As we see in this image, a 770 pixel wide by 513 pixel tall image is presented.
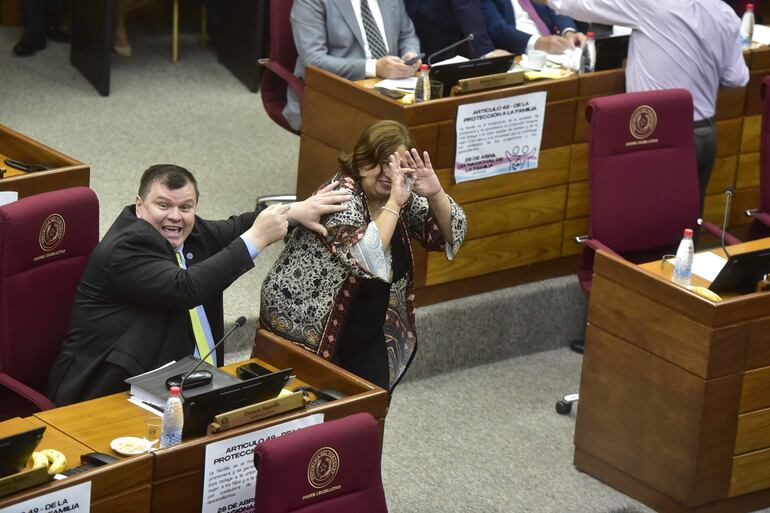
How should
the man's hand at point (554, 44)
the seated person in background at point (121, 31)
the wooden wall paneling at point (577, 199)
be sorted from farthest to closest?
the seated person in background at point (121, 31) < the man's hand at point (554, 44) < the wooden wall paneling at point (577, 199)

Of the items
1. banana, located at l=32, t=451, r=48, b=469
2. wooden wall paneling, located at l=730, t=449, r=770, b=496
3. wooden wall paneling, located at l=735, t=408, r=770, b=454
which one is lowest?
wooden wall paneling, located at l=730, t=449, r=770, b=496

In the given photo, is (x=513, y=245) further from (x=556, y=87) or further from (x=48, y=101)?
(x=48, y=101)

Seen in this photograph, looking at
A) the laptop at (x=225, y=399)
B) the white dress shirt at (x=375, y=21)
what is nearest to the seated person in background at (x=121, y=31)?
the white dress shirt at (x=375, y=21)

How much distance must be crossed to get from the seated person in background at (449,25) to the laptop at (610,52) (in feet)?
1.36

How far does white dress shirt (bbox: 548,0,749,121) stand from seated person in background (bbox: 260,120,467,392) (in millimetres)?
1568

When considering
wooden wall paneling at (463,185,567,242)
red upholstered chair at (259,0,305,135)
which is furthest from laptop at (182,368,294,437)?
red upholstered chair at (259,0,305,135)

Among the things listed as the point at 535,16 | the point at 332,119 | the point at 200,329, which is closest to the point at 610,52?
the point at 535,16

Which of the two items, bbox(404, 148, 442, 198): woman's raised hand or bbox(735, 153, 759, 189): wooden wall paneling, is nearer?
bbox(404, 148, 442, 198): woman's raised hand

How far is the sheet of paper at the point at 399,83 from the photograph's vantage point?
4805 mm

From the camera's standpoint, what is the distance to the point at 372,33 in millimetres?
5156

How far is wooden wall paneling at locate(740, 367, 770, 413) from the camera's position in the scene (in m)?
3.93

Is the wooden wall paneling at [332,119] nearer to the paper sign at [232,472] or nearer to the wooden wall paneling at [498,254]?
the wooden wall paneling at [498,254]

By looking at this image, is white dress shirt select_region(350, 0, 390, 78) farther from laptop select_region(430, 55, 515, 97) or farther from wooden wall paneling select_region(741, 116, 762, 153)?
wooden wall paneling select_region(741, 116, 762, 153)

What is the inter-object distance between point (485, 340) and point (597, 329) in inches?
38.0
